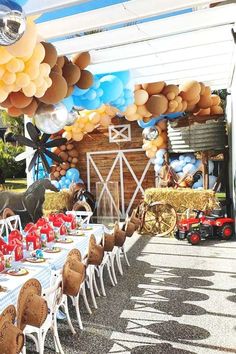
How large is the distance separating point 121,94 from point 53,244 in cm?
345

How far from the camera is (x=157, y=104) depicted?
26.7 ft

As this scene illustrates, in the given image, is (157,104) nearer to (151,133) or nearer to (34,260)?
(151,133)

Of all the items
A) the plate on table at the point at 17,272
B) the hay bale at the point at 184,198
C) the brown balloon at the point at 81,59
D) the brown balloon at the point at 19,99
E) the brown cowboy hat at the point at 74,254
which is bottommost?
the plate on table at the point at 17,272

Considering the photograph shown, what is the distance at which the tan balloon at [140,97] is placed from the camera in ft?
26.7

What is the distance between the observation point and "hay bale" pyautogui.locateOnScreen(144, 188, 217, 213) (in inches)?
317

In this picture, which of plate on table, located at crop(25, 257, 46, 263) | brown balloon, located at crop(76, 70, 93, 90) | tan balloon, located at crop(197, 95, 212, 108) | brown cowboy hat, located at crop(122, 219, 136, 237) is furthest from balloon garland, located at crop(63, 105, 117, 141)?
plate on table, located at crop(25, 257, 46, 263)

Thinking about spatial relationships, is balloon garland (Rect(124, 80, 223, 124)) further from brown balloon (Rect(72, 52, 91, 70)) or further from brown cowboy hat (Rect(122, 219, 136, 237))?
brown cowboy hat (Rect(122, 219, 136, 237))

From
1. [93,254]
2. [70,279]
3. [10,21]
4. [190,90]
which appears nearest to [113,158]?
[190,90]

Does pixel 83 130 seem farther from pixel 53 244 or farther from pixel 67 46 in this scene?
pixel 53 244

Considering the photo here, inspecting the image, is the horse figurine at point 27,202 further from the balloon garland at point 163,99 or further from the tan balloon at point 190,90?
the tan balloon at point 190,90

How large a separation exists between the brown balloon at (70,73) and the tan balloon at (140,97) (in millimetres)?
2635

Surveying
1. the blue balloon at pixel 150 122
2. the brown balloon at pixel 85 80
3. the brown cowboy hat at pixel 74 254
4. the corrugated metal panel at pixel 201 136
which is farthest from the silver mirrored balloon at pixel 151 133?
the brown cowboy hat at pixel 74 254

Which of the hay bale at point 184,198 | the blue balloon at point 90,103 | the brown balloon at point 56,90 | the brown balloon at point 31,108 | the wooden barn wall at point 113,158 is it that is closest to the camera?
the brown balloon at point 56,90

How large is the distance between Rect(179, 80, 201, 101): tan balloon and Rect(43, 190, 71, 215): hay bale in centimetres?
414
